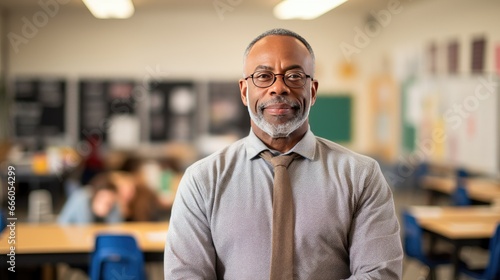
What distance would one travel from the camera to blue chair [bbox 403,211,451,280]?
5.11 meters

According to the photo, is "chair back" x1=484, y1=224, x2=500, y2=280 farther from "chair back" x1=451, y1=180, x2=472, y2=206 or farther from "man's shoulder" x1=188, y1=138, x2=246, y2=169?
"man's shoulder" x1=188, y1=138, x2=246, y2=169

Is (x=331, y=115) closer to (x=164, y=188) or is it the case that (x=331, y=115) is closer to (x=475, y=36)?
(x=475, y=36)

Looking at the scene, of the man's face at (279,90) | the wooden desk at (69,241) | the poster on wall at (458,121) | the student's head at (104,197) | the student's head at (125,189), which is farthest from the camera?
the poster on wall at (458,121)

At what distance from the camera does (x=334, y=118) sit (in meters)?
12.5

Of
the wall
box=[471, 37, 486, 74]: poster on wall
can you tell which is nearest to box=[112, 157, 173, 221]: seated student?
box=[471, 37, 486, 74]: poster on wall

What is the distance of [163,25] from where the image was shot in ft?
39.2

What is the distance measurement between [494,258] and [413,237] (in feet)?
2.52

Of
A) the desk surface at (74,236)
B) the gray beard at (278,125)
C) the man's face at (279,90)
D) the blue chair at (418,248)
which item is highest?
the man's face at (279,90)

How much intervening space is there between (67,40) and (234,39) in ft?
10.3

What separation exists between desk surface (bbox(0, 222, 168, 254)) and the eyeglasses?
8.01ft

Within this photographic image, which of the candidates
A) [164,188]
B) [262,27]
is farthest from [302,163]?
[262,27]

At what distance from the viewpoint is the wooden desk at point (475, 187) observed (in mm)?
7117

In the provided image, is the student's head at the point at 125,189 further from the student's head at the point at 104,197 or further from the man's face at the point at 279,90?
the man's face at the point at 279,90

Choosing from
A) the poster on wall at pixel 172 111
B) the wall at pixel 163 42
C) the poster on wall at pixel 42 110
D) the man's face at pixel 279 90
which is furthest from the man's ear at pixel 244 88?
the poster on wall at pixel 42 110
